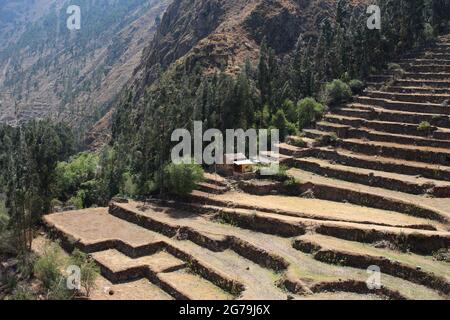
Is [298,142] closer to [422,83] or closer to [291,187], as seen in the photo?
[291,187]

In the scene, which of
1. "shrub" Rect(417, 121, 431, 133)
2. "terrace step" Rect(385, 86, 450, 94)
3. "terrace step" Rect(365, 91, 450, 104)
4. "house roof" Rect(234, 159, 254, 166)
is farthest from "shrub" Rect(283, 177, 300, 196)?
"terrace step" Rect(385, 86, 450, 94)

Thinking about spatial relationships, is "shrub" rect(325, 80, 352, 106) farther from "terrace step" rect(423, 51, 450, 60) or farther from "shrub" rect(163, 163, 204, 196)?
"shrub" rect(163, 163, 204, 196)

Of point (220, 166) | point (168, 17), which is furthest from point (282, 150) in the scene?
point (168, 17)

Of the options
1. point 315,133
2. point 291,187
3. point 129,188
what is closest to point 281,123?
point 315,133

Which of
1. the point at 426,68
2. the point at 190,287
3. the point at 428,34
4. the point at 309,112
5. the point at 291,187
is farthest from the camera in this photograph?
the point at 428,34

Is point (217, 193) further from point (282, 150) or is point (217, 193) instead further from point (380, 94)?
→ point (380, 94)

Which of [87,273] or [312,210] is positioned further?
[312,210]
